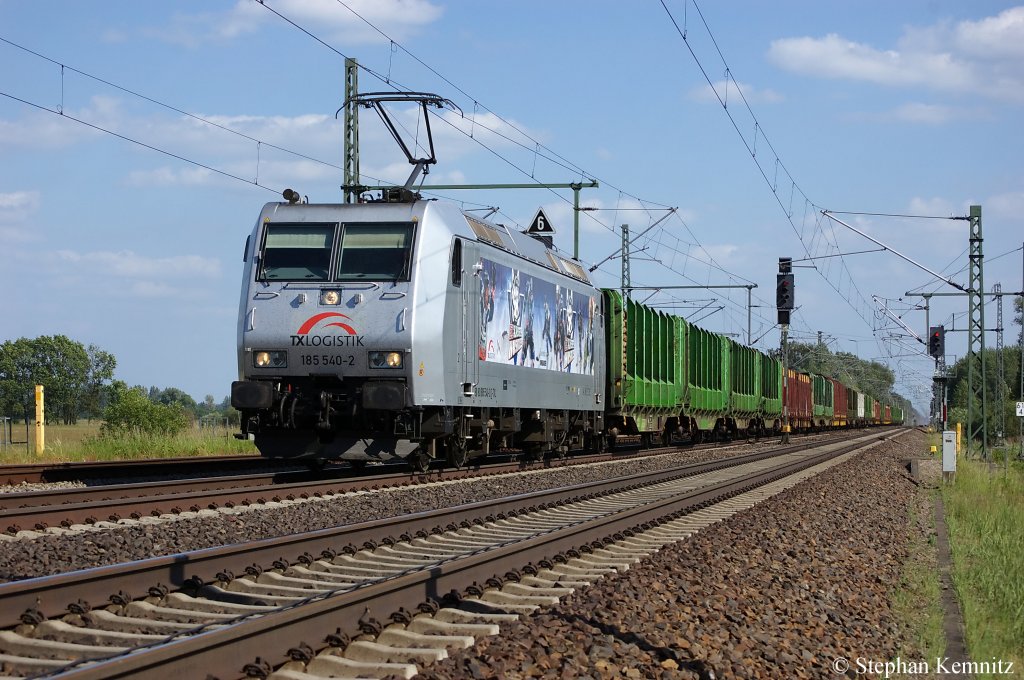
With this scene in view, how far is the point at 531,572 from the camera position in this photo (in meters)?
8.51

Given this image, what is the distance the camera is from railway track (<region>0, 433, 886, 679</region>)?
5.46 meters

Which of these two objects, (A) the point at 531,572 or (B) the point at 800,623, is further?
(A) the point at 531,572

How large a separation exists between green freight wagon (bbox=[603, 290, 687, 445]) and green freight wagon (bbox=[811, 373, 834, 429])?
28596mm

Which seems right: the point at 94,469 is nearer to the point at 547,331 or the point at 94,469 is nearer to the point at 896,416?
the point at 547,331

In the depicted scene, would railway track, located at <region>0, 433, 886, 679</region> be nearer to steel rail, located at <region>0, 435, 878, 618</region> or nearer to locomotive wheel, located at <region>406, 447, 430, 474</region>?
steel rail, located at <region>0, 435, 878, 618</region>

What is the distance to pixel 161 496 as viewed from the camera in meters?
12.1

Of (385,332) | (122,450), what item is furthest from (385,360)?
(122,450)

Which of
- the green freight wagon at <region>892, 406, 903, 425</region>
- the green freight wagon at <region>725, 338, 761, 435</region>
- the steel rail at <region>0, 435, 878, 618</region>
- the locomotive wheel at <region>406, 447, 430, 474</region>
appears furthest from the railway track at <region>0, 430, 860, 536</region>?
the green freight wagon at <region>892, 406, 903, 425</region>

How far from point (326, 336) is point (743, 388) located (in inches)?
1095

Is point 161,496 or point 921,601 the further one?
point 161,496

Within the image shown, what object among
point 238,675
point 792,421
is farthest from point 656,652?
point 792,421

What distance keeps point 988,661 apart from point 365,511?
6.80m

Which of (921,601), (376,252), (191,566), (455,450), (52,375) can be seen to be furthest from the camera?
(52,375)

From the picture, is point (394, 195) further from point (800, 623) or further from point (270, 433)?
point (800, 623)
